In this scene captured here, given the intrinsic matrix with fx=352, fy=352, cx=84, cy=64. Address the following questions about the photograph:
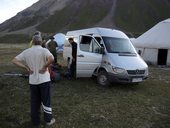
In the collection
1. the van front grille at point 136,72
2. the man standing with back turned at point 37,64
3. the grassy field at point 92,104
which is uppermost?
the man standing with back turned at point 37,64

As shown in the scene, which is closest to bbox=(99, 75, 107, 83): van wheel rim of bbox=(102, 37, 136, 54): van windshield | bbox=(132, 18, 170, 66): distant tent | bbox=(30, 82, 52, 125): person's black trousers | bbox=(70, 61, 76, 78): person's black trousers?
bbox=(102, 37, 136, 54): van windshield

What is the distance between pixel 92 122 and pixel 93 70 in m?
6.06

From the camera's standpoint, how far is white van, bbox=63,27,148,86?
1448 centimetres

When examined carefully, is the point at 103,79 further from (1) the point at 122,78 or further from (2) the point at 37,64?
(2) the point at 37,64

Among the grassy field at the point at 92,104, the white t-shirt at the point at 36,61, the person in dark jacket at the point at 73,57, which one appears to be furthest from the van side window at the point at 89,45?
the white t-shirt at the point at 36,61

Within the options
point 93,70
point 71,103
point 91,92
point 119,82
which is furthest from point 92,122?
point 93,70

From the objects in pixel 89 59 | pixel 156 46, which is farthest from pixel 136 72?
pixel 156 46

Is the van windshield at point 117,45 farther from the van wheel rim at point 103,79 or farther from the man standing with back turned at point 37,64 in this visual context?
the man standing with back turned at point 37,64

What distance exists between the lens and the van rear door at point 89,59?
51.0 ft

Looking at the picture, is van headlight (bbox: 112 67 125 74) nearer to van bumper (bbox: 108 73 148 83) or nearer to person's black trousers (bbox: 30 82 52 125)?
van bumper (bbox: 108 73 148 83)

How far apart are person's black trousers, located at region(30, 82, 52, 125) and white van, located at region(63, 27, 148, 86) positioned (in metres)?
5.95

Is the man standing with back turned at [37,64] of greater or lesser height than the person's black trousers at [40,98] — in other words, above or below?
above

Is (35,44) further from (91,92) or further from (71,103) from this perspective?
(91,92)

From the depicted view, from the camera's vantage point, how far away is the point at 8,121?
961 centimetres
